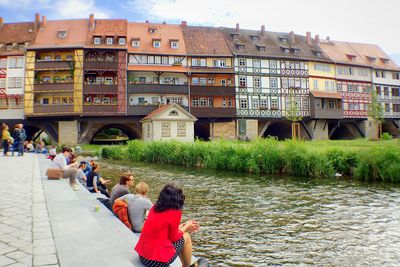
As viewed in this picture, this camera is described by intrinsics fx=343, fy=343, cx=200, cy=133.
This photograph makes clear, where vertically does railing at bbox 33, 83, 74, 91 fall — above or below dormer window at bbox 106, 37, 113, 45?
below

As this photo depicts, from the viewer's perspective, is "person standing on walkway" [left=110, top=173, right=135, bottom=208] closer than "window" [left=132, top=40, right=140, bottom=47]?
Yes

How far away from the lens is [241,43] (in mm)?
44906

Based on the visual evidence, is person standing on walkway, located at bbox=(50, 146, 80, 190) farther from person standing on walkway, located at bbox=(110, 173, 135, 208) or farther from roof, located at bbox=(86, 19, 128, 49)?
roof, located at bbox=(86, 19, 128, 49)

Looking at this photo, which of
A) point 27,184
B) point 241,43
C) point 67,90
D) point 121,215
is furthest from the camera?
point 241,43

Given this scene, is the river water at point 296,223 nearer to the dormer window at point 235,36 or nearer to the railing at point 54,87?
the railing at point 54,87

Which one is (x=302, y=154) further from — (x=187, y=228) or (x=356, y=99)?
(x=356, y=99)

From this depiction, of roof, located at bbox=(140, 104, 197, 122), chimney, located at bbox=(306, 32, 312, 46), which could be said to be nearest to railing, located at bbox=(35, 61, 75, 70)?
roof, located at bbox=(140, 104, 197, 122)

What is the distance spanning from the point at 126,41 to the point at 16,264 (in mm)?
40197

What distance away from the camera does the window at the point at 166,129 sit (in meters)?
37.7

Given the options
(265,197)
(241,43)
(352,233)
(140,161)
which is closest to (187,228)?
(352,233)

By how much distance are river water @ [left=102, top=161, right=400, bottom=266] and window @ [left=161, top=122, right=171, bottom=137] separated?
23.1 metres

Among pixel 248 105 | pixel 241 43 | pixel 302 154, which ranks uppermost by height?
pixel 241 43

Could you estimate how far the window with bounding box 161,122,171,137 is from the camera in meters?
37.7

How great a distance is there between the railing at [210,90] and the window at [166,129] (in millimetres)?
6312
